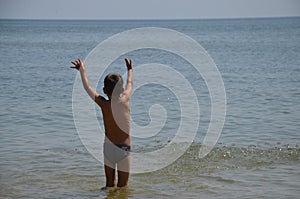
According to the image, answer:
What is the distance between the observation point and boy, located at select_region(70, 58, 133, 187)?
718 cm

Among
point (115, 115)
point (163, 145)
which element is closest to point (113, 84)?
point (115, 115)

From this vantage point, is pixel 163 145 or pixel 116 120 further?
pixel 163 145

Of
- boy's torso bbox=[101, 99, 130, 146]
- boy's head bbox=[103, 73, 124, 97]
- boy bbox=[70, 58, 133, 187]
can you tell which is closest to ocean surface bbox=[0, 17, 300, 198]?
boy bbox=[70, 58, 133, 187]

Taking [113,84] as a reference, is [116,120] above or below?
below

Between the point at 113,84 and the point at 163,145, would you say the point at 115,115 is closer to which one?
the point at 113,84

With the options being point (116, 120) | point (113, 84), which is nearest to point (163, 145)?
point (116, 120)

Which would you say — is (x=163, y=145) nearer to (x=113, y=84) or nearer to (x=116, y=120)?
(x=116, y=120)

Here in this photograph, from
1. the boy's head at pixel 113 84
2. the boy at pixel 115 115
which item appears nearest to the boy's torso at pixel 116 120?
the boy at pixel 115 115

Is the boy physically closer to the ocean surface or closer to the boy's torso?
the boy's torso

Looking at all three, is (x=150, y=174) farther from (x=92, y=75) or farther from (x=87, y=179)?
(x=92, y=75)

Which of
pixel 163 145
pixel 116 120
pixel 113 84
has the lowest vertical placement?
pixel 163 145

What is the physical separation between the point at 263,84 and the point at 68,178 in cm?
1414

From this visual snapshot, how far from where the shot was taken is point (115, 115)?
23.8ft

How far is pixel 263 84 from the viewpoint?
21.7 metres
